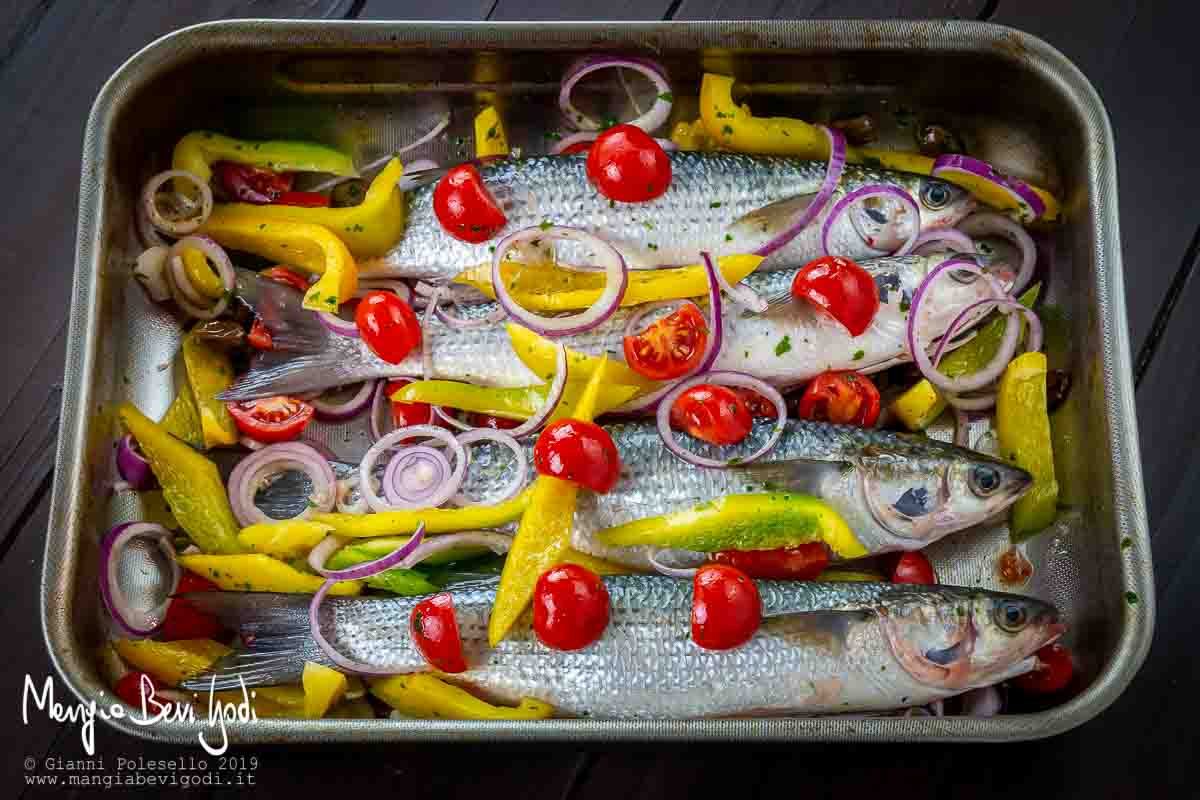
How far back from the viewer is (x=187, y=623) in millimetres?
3059

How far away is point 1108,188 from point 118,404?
2913mm

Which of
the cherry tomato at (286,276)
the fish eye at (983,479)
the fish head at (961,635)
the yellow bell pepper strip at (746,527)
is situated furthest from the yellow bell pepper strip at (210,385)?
the fish eye at (983,479)

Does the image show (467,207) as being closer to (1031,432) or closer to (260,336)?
(260,336)

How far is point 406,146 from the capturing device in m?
3.56

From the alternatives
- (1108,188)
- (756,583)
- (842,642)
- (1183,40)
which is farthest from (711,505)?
(1183,40)

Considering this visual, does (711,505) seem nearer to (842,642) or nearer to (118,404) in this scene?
(842,642)

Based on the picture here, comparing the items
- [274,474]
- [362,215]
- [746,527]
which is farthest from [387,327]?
[746,527]

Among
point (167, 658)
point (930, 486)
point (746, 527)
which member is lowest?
point (167, 658)

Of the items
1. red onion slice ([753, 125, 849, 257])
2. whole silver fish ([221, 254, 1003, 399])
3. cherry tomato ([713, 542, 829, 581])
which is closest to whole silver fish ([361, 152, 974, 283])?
red onion slice ([753, 125, 849, 257])

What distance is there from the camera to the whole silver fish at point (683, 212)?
10.7 ft

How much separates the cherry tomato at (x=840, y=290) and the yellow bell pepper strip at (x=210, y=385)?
1.69 meters

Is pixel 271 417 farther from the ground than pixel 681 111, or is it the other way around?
pixel 681 111

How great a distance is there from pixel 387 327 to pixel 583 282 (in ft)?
1.90

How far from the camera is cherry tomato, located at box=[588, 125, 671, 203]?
3.17 meters
